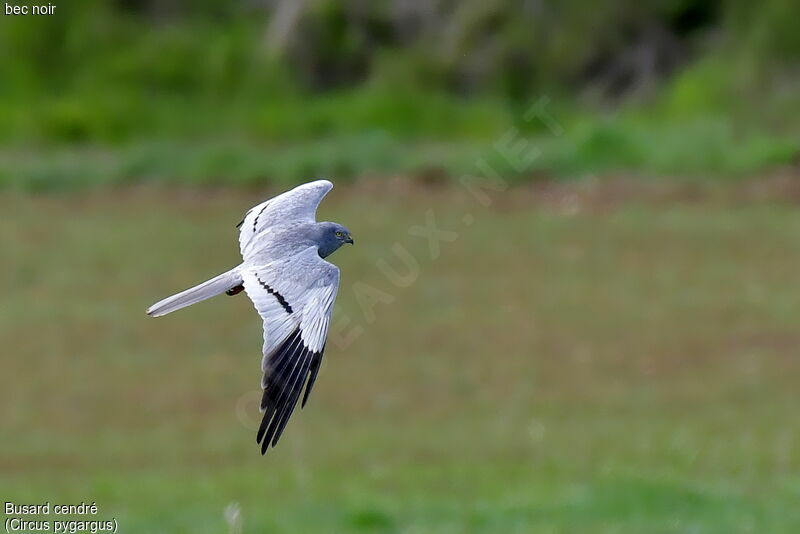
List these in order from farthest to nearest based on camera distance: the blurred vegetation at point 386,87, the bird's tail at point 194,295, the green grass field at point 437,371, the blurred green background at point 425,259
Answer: the blurred vegetation at point 386,87
the blurred green background at point 425,259
the green grass field at point 437,371
the bird's tail at point 194,295

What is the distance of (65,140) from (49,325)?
9727 mm

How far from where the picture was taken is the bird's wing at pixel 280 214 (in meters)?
5.02

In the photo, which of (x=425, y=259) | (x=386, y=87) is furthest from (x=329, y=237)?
(x=386, y=87)

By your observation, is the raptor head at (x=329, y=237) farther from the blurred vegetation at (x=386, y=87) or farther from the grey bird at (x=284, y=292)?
the blurred vegetation at (x=386, y=87)

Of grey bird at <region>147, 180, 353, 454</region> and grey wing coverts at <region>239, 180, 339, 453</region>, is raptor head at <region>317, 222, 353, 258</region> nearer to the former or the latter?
grey bird at <region>147, 180, 353, 454</region>

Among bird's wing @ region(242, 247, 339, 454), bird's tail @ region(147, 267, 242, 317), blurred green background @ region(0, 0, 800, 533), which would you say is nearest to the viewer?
bird's wing @ region(242, 247, 339, 454)

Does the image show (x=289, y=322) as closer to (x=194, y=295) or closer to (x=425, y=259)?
(x=194, y=295)

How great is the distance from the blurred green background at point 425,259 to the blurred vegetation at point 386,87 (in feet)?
0.18

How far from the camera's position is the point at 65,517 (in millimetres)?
9258

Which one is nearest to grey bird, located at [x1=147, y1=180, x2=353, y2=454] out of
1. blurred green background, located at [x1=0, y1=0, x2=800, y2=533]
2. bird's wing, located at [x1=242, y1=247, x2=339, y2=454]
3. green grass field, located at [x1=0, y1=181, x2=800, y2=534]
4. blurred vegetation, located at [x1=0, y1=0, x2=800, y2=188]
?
bird's wing, located at [x1=242, y1=247, x2=339, y2=454]

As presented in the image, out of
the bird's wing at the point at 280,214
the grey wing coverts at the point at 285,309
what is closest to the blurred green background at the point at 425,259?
the bird's wing at the point at 280,214

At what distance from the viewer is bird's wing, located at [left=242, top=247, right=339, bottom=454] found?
3.92 metres

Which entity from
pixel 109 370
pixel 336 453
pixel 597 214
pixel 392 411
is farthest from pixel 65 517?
pixel 597 214

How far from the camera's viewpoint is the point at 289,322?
4.21 meters
